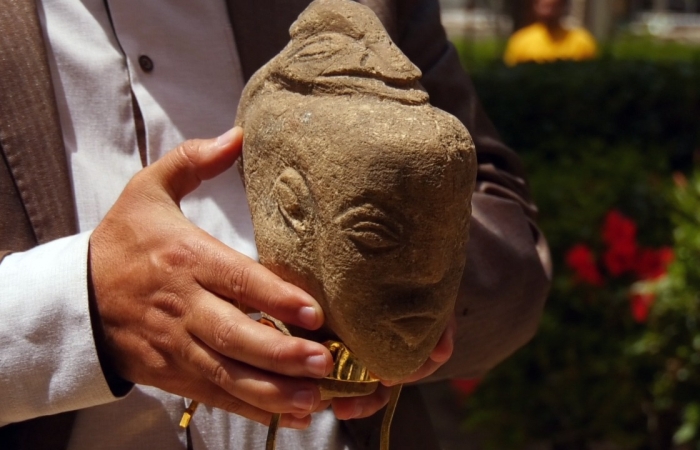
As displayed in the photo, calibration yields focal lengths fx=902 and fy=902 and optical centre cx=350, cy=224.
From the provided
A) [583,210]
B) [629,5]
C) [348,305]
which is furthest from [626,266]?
[629,5]

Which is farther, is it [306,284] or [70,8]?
[70,8]

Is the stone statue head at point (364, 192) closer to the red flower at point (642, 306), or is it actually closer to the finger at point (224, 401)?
the finger at point (224, 401)

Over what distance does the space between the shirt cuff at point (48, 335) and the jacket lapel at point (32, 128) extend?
0.12 m

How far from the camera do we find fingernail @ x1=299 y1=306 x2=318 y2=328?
3.99 feet

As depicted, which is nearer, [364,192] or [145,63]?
[364,192]

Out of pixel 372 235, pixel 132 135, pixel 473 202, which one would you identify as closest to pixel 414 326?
pixel 372 235

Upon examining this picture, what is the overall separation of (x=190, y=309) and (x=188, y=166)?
0.23 metres

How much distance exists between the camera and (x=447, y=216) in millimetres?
1241

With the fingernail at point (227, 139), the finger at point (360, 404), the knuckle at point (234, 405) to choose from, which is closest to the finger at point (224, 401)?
the knuckle at point (234, 405)

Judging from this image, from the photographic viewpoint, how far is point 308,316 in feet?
4.00

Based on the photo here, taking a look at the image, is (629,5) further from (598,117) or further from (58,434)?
(58,434)

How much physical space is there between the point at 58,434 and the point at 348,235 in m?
0.61

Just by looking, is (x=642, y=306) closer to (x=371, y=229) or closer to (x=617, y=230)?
(x=617, y=230)

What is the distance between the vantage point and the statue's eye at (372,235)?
3.96 feet
